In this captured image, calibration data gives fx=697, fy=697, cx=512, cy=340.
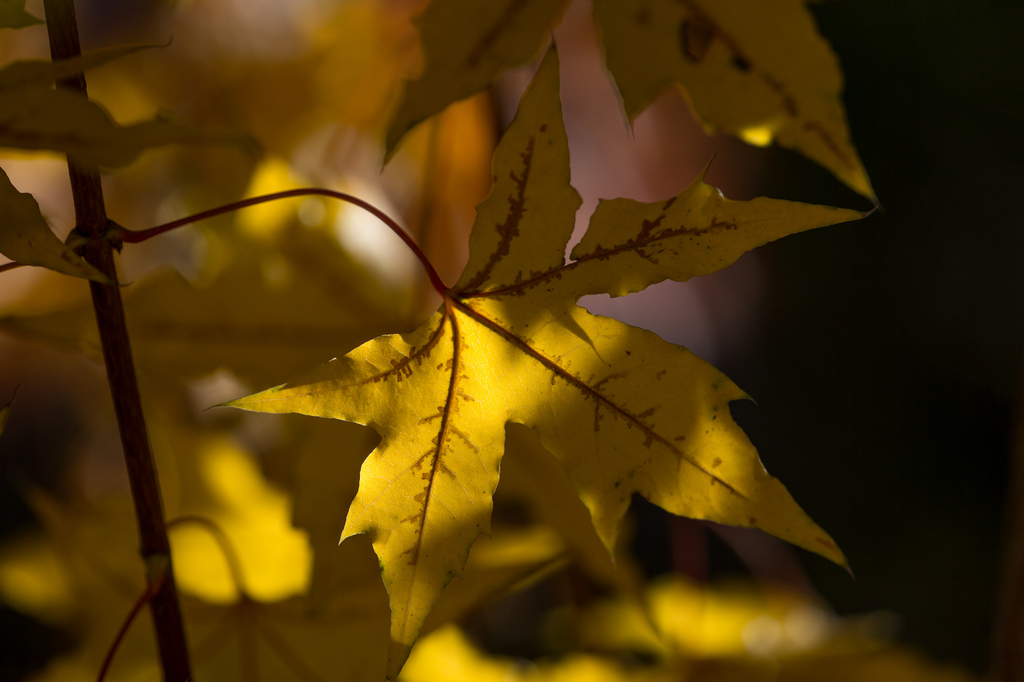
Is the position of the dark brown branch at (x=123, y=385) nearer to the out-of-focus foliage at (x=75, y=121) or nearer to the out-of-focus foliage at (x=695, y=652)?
the out-of-focus foliage at (x=75, y=121)

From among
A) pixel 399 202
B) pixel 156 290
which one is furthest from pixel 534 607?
pixel 156 290

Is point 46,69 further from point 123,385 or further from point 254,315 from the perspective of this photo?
point 254,315

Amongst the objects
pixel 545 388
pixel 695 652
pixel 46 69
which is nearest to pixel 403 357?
pixel 545 388

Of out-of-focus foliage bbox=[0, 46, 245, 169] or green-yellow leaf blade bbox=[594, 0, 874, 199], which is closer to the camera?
out-of-focus foliage bbox=[0, 46, 245, 169]

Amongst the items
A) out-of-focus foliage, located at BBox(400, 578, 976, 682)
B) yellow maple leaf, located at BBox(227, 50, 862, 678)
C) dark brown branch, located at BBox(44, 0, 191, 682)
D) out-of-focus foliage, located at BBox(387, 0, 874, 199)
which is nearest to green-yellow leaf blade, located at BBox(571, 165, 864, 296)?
yellow maple leaf, located at BBox(227, 50, 862, 678)

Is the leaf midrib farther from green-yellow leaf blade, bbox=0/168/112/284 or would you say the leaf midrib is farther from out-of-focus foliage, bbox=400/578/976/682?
out-of-focus foliage, bbox=400/578/976/682

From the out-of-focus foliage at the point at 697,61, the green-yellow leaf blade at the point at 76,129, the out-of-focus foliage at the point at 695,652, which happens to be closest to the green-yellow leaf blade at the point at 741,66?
the out-of-focus foliage at the point at 697,61
